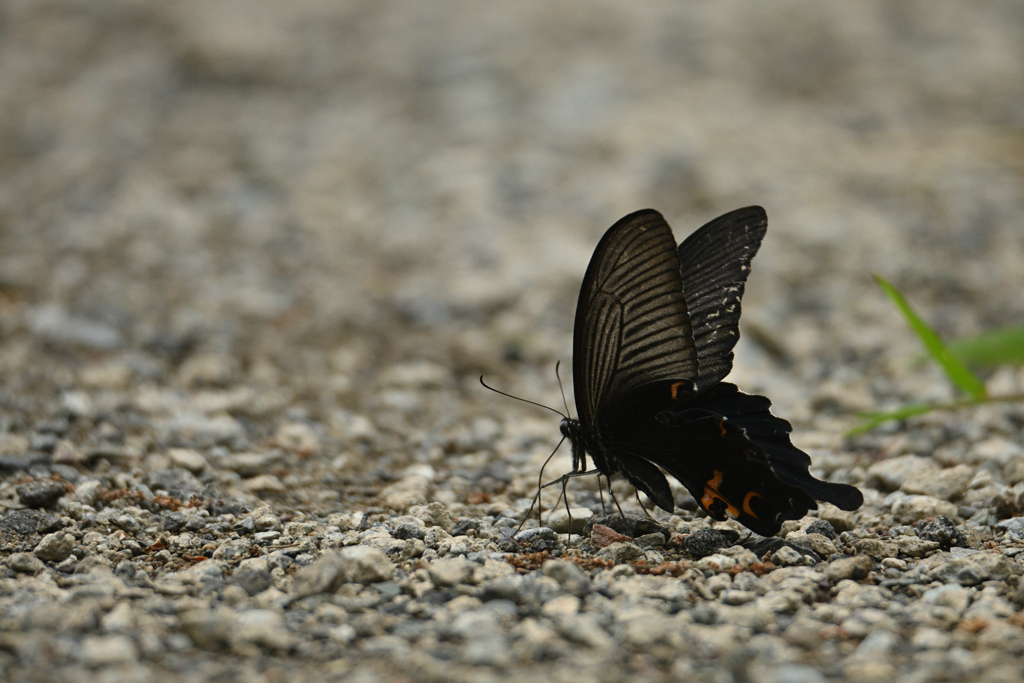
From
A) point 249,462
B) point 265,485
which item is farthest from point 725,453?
point 249,462

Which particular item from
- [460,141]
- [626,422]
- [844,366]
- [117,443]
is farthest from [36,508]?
[460,141]

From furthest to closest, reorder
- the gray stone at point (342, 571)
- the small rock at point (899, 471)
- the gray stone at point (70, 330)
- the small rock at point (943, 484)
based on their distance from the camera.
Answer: the gray stone at point (70, 330) < the small rock at point (899, 471) < the small rock at point (943, 484) < the gray stone at point (342, 571)

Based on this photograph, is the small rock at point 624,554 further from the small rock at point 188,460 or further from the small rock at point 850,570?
the small rock at point 188,460

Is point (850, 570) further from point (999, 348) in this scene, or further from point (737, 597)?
point (999, 348)

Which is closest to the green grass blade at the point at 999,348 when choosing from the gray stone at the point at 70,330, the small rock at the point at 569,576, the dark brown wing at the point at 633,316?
the dark brown wing at the point at 633,316

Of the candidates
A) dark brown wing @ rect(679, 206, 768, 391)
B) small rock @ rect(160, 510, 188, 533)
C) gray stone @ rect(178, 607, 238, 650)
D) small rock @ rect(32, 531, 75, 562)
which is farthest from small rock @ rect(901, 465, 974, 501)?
small rock @ rect(32, 531, 75, 562)

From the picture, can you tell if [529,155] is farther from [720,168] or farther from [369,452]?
[369,452]
